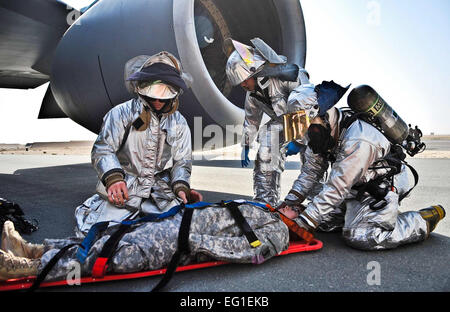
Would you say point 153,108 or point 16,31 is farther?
point 16,31

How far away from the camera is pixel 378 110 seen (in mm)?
2428

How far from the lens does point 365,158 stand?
222cm

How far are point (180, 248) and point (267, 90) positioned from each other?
211cm

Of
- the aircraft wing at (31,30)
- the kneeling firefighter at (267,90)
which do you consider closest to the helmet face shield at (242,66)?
the kneeling firefighter at (267,90)

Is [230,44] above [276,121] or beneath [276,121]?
above

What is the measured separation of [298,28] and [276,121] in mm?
1853

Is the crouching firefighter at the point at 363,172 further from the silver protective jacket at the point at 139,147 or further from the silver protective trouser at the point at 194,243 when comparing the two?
the silver protective jacket at the point at 139,147

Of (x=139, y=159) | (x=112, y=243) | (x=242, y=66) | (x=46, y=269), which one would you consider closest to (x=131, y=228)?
(x=112, y=243)

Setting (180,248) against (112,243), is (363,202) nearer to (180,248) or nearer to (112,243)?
(180,248)

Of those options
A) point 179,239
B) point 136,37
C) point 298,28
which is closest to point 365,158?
point 179,239

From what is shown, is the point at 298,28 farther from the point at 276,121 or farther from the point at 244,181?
the point at 244,181

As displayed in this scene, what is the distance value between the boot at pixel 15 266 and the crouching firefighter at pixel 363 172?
60.2 inches

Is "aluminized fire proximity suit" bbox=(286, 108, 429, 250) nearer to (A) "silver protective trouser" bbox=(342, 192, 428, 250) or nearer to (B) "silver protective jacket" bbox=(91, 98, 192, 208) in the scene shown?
(A) "silver protective trouser" bbox=(342, 192, 428, 250)

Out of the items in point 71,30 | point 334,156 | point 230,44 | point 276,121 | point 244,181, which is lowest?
point 244,181
